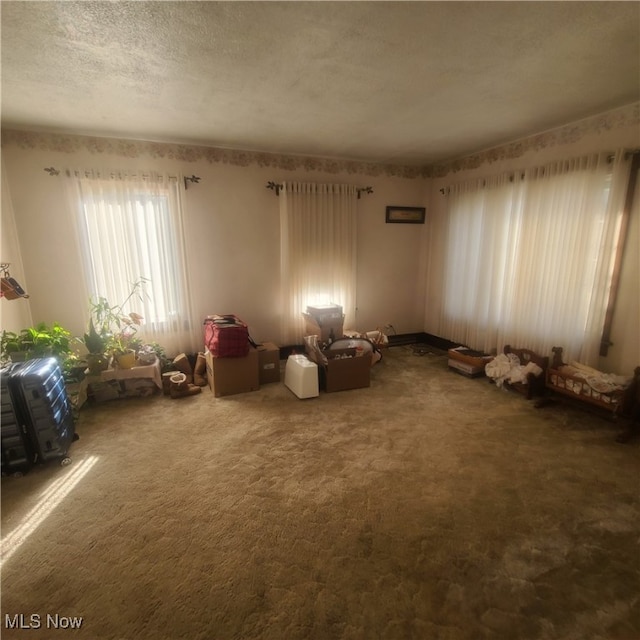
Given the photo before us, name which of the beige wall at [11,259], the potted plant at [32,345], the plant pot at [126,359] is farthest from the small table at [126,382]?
the beige wall at [11,259]

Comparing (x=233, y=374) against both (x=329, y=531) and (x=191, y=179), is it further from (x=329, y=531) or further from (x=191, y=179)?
(x=191, y=179)

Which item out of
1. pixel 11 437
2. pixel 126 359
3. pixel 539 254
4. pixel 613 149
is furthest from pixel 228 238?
pixel 613 149

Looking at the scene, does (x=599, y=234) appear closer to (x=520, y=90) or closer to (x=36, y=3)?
(x=520, y=90)

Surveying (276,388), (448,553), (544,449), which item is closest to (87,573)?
(448,553)

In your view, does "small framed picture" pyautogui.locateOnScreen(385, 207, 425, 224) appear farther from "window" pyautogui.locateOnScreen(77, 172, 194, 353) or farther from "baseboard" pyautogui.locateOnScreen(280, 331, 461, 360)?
"window" pyautogui.locateOnScreen(77, 172, 194, 353)

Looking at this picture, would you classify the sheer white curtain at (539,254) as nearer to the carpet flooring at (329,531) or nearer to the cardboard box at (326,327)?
the carpet flooring at (329,531)

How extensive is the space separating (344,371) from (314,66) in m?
2.47

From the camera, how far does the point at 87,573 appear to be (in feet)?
5.01

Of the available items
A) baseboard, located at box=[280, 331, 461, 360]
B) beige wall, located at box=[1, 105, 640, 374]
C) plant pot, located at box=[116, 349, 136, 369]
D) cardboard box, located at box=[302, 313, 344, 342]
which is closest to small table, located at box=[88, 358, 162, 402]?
plant pot, located at box=[116, 349, 136, 369]

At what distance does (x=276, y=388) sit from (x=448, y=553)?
2.21 metres

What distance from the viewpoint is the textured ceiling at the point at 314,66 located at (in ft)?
5.09

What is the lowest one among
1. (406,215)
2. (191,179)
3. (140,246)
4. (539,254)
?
(539,254)

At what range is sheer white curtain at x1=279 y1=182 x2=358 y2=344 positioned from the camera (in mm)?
4082

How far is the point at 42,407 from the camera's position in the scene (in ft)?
7.09
